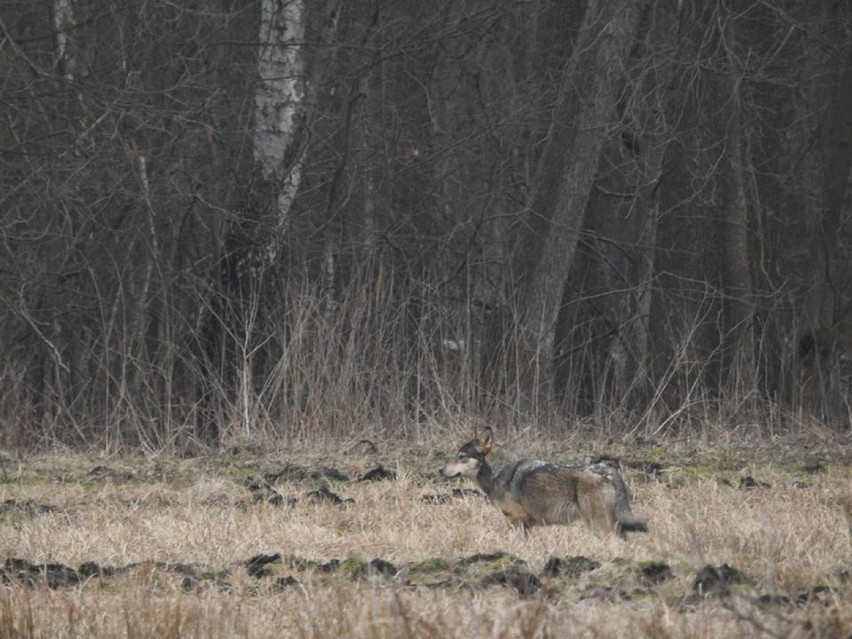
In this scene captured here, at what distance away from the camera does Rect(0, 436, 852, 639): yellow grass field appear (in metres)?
4.21

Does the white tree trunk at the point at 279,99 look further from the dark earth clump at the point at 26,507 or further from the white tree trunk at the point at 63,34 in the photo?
the dark earth clump at the point at 26,507

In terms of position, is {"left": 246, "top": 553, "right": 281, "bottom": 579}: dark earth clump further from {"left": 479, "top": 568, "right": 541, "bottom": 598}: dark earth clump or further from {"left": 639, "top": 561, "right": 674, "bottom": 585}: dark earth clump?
{"left": 639, "top": 561, "right": 674, "bottom": 585}: dark earth clump

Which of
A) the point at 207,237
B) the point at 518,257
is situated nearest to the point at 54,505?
the point at 207,237

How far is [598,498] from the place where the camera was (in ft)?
22.6

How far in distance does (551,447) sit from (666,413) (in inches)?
97.4

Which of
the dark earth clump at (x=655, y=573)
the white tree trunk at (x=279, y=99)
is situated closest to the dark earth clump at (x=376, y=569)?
the dark earth clump at (x=655, y=573)

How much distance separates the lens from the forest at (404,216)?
11719 mm

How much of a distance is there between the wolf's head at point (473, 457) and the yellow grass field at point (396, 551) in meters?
0.19

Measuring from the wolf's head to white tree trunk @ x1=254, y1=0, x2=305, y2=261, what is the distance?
15.9 ft

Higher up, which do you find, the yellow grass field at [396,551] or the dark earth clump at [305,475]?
the yellow grass field at [396,551]

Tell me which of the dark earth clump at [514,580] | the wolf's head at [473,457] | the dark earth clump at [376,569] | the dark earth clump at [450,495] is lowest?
the dark earth clump at [450,495]

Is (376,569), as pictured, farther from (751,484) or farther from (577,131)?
(577,131)

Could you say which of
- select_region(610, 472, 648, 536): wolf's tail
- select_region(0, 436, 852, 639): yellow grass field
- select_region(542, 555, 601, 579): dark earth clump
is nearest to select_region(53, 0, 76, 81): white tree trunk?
select_region(0, 436, 852, 639): yellow grass field

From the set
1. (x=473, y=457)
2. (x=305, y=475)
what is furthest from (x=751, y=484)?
(x=305, y=475)
